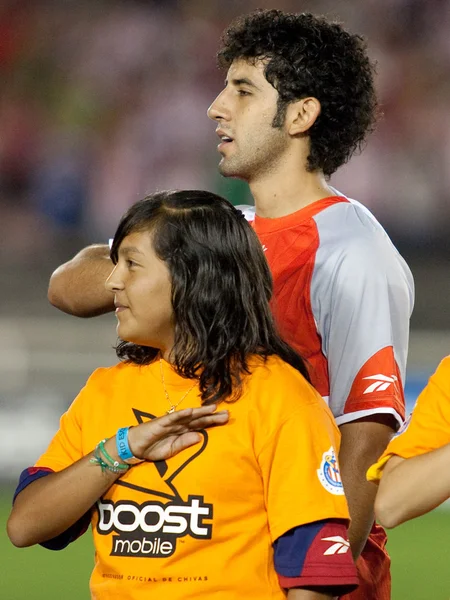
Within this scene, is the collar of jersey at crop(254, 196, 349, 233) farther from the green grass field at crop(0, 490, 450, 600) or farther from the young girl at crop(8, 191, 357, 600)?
the green grass field at crop(0, 490, 450, 600)

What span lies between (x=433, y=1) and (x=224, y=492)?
7914 millimetres

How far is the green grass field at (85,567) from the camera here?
14.6ft

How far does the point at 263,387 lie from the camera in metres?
2.04

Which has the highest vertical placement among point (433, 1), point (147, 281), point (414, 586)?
point (433, 1)

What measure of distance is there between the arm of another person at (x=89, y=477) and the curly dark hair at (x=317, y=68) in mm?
1002

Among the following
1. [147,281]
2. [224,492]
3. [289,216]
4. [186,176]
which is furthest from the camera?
[186,176]

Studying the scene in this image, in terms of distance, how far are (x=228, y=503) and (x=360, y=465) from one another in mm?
464

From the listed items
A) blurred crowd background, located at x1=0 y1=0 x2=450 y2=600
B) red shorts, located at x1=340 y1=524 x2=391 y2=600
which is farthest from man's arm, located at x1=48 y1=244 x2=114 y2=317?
blurred crowd background, located at x1=0 y1=0 x2=450 y2=600

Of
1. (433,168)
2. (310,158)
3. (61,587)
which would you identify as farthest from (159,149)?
(310,158)

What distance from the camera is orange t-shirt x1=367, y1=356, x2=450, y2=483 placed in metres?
1.88

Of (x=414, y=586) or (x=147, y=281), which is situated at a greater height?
(x=147, y=281)

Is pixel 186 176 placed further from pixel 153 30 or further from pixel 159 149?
pixel 153 30

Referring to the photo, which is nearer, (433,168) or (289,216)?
(289,216)

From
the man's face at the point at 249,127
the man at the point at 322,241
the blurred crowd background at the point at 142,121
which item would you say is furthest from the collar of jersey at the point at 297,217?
the blurred crowd background at the point at 142,121
